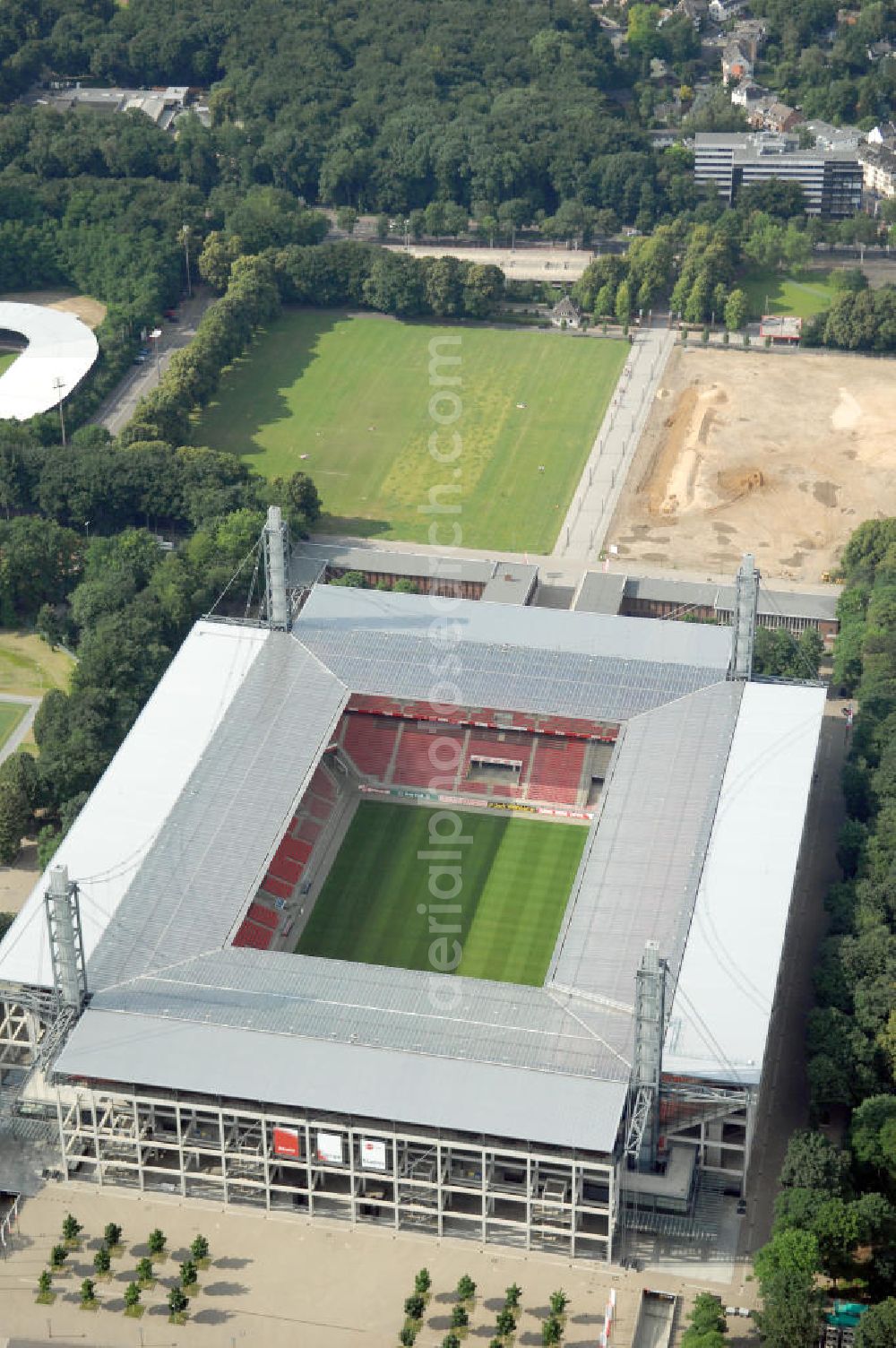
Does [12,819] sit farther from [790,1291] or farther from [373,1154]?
[790,1291]

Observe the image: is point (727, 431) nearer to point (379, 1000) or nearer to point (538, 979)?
point (538, 979)

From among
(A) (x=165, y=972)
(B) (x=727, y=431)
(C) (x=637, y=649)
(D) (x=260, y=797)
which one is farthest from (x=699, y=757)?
(B) (x=727, y=431)

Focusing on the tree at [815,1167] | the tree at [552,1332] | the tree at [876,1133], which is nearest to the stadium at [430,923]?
the tree at [815,1167]

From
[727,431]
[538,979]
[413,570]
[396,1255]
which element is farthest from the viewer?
[727,431]

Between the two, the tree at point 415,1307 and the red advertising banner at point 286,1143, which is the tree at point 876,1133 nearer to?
the tree at point 415,1307

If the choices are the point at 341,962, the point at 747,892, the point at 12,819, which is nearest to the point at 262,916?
the point at 341,962

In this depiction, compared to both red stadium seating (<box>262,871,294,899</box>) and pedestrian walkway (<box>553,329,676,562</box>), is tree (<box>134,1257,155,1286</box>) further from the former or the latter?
pedestrian walkway (<box>553,329,676,562</box>)
